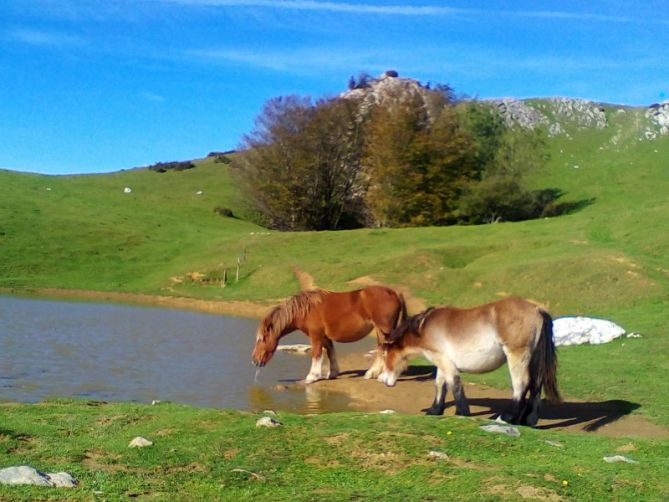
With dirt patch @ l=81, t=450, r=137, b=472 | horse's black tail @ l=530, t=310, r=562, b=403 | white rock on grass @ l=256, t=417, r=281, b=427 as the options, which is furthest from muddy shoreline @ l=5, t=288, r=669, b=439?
dirt patch @ l=81, t=450, r=137, b=472

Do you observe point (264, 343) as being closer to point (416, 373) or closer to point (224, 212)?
point (416, 373)

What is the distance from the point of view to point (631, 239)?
31.9m

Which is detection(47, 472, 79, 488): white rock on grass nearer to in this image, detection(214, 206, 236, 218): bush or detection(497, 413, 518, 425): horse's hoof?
detection(497, 413, 518, 425): horse's hoof

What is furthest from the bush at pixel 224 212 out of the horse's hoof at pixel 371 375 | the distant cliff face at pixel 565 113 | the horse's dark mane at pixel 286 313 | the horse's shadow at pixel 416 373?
the horse's hoof at pixel 371 375

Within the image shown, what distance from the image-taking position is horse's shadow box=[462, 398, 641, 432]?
37.7 ft

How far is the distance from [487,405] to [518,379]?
8.82 ft

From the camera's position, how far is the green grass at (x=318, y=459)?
251 inches

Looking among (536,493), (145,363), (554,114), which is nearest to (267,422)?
(536,493)

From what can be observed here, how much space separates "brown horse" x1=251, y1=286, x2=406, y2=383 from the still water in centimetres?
74

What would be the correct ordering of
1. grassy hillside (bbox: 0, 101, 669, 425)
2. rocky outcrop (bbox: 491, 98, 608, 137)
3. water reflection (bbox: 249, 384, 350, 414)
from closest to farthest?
1. water reflection (bbox: 249, 384, 350, 414)
2. grassy hillside (bbox: 0, 101, 669, 425)
3. rocky outcrop (bbox: 491, 98, 608, 137)

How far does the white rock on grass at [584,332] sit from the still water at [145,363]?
213 inches

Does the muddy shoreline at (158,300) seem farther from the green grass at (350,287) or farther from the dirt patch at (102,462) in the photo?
the dirt patch at (102,462)

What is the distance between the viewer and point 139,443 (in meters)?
7.70

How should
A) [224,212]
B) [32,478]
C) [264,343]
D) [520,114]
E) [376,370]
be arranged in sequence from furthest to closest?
[520,114], [224,212], [264,343], [376,370], [32,478]
